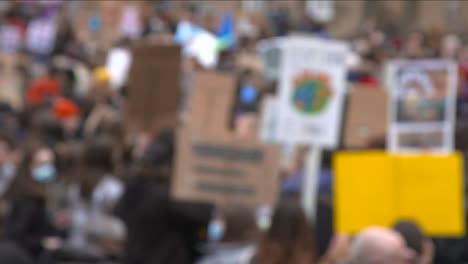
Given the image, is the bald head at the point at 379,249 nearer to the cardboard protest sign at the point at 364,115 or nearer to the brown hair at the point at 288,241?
the brown hair at the point at 288,241

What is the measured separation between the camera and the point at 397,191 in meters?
3.22

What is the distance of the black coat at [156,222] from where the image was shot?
416cm

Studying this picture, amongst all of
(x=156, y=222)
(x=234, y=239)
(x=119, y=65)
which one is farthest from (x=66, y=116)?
(x=234, y=239)

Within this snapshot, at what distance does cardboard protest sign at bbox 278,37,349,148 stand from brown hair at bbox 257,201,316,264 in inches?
42.9

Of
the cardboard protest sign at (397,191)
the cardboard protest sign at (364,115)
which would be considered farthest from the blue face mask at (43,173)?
the cardboard protest sign at (397,191)

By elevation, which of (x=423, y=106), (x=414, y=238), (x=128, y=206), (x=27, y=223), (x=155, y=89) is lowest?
(x=27, y=223)

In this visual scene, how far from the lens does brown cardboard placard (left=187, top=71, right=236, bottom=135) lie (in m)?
4.52

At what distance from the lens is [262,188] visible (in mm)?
4082

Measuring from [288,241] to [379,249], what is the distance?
923 millimetres

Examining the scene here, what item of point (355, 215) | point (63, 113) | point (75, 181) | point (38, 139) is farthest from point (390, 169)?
point (63, 113)

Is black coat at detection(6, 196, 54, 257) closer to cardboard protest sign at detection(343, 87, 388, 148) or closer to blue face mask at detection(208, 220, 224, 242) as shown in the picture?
blue face mask at detection(208, 220, 224, 242)

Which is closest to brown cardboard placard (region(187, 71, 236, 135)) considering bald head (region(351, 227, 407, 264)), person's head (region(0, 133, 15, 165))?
person's head (region(0, 133, 15, 165))

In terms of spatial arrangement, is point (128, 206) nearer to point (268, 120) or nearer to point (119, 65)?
point (268, 120)

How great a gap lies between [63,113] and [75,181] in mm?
1470
